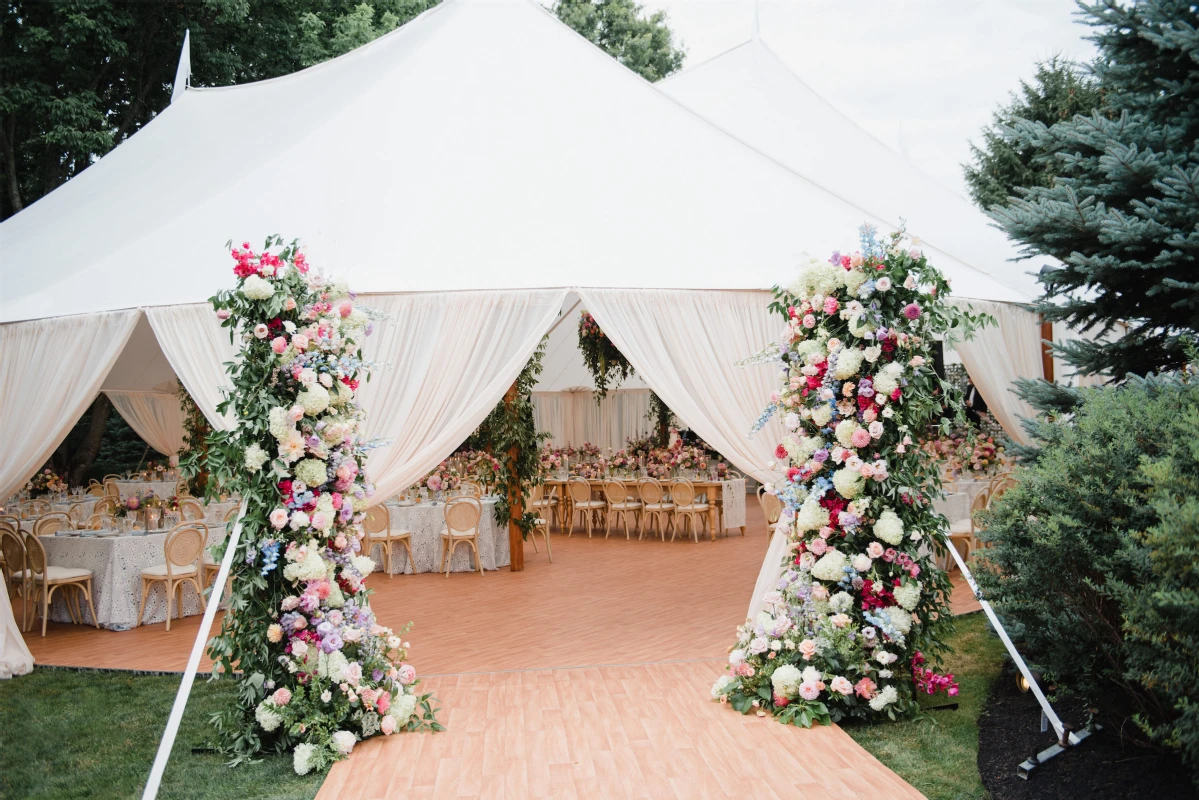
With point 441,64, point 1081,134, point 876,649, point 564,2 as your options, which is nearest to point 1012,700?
point 876,649

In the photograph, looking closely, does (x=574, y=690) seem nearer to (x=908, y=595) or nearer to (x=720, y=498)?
(x=908, y=595)

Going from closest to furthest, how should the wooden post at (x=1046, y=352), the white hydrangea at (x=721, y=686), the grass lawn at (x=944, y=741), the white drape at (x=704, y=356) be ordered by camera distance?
the grass lawn at (x=944, y=741)
the white hydrangea at (x=721, y=686)
the white drape at (x=704, y=356)
the wooden post at (x=1046, y=352)

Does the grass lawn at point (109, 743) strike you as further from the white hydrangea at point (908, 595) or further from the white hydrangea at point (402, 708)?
the white hydrangea at point (908, 595)

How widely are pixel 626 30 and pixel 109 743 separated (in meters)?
20.0

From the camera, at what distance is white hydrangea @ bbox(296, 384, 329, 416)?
15.1ft

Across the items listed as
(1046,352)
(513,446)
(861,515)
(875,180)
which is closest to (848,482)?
(861,515)

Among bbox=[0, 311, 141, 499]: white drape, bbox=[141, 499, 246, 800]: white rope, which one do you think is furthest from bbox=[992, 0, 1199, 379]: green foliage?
bbox=[0, 311, 141, 499]: white drape

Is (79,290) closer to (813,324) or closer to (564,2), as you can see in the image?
(813,324)

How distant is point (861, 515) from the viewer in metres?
5.07

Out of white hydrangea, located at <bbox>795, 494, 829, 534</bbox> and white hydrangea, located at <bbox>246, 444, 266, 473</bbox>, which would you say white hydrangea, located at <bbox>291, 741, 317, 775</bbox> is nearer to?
white hydrangea, located at <bbox>246, 444, 266, 473</bbox>

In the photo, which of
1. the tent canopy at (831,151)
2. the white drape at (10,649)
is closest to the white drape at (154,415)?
the white drape at (10,649)

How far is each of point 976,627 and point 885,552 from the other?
2339mm

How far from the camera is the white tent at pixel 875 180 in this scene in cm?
721

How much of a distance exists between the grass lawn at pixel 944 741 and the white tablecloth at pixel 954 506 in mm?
2989
